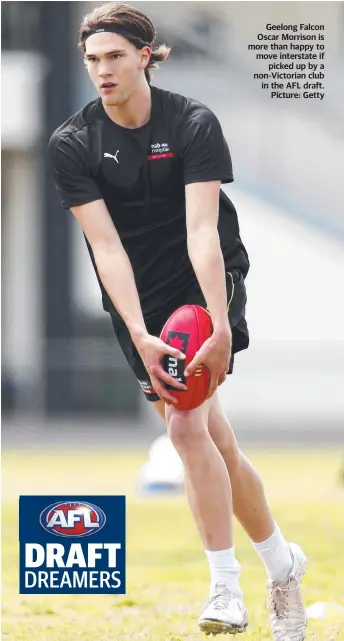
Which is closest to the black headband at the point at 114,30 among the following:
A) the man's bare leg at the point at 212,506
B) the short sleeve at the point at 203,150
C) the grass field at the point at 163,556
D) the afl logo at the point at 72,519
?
the short sleeve at the point at 203,150

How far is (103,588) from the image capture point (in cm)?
412

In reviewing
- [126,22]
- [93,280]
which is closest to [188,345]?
[126,22]

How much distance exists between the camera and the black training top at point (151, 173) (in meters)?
3.79

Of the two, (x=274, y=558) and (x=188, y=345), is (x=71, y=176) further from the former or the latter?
(x=274, y=558)

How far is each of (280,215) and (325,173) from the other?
604 mm

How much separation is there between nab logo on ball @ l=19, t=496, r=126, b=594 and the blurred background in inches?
239

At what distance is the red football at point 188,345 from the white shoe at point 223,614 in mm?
553

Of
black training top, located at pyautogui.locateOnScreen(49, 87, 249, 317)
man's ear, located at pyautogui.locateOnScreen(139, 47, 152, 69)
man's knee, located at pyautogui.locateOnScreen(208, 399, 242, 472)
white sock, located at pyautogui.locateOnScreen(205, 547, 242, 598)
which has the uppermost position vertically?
man's ear, located at pyautogui.locateOnScreen(139, 47, 152, 69)

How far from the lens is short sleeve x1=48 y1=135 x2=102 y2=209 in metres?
3.84

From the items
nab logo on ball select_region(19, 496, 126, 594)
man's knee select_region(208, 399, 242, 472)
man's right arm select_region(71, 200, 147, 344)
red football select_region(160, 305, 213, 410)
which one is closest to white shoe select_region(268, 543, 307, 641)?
man's knee select_region(208, 399, 242, 472)

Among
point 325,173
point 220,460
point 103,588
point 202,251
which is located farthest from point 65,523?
point 325,173

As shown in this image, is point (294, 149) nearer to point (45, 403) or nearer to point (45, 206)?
point (45, 206)

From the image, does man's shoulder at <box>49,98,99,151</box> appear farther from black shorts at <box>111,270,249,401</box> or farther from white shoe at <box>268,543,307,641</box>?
white shoe at <box>268,543,307,641</box>

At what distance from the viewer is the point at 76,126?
154 inches
